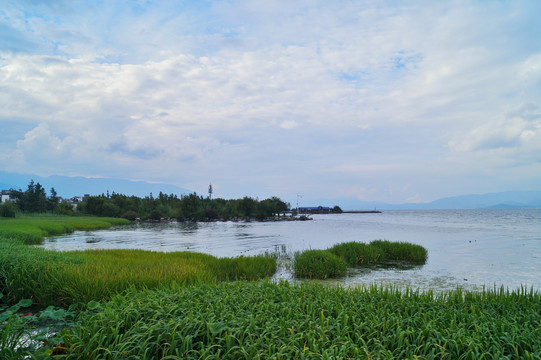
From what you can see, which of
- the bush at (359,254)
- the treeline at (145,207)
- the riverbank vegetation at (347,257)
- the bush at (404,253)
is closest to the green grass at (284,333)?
the riverbank vegetation at (347,257)

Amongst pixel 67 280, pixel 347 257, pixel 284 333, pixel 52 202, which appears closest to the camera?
pixel 284 333

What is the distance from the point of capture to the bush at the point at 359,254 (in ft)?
62.2

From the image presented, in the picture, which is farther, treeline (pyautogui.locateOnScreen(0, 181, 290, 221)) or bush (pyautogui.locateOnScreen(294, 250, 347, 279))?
treeline (pyautogui.locateOnScreen(0, 181, 290, 221))

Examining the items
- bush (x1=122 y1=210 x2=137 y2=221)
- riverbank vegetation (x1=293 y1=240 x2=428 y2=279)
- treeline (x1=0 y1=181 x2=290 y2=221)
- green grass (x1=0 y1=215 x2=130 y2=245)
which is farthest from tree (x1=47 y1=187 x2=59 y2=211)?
riverbank vegetation (x1=293 y1=240 x2=428 y2=279)

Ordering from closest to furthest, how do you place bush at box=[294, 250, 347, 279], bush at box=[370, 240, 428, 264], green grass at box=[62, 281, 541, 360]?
green grass at box=[62, 281, 541, 360], bush at box=[294, 250, 347, 279], bush at box=[370, 240, 428, 264]

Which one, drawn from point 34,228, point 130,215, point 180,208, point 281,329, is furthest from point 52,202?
point 281,329

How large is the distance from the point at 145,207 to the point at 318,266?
336 ft

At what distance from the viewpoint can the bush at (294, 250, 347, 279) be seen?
586 inches

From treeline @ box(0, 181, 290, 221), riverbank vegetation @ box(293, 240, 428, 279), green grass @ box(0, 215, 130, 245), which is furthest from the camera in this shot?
treeline @ box(0, 181, 290, 221)

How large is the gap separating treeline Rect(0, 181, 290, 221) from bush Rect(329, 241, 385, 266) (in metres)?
84.4

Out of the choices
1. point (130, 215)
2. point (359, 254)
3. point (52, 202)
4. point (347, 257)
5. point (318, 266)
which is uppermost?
point (52, 202)

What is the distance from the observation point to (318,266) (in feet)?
49.1

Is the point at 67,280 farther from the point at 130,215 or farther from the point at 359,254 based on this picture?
the point at 130,215

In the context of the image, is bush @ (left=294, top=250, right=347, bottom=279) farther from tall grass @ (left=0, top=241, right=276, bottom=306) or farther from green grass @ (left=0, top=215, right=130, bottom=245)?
green grass @ (left=0, top=215, right=130, bottom=245)
